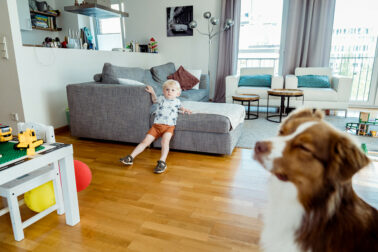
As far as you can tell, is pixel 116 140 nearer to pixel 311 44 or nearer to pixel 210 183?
pixel 210 183

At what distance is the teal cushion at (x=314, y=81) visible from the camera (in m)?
4.35

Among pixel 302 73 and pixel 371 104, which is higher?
pixel 302 73

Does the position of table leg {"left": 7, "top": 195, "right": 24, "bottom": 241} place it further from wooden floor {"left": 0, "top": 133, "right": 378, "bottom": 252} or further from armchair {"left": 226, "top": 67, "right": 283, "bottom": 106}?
armchair {"left": 226, "top": 67, "right": 283, "bottom": 106}

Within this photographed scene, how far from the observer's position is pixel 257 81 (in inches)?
183

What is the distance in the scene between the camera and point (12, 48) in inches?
105

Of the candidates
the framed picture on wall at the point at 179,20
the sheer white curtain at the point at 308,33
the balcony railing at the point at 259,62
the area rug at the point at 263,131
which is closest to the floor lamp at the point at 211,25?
the framed picture on wall at the point at 179,20

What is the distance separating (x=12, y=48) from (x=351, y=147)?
320cm

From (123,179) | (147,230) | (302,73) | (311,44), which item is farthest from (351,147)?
(311,44)

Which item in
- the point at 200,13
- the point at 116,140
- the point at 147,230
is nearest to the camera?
the point at 147,230

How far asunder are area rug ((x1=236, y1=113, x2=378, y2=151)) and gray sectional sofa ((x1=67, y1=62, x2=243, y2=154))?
0.82 ft

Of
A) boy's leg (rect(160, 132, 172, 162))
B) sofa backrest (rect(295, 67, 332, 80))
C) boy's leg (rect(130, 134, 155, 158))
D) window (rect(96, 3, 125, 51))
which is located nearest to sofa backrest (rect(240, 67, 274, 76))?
sofa backrest (rect(295, 67, 332, 80))

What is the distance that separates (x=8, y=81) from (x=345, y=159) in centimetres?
334

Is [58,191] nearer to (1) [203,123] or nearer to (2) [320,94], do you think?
(1) [203,123]

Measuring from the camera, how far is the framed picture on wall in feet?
17.6
